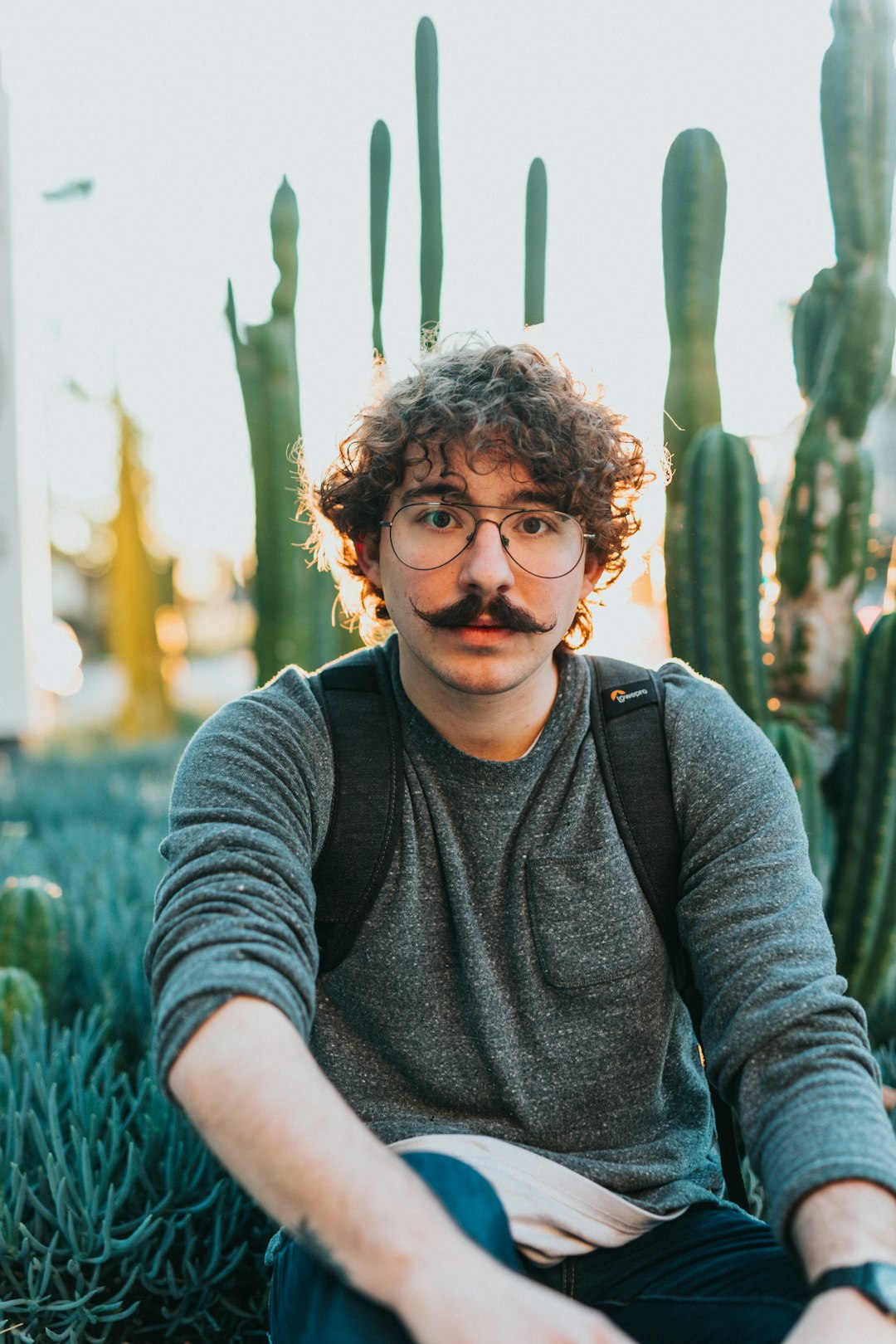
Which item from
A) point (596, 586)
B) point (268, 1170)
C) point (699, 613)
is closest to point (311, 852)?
point (268, 1170)

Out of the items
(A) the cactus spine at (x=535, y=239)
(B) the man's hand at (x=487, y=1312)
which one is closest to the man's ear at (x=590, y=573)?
(B) the man's hand at (x=487, y=1312)

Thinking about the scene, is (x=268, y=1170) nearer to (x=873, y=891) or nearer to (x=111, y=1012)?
(x=111, y=1012)

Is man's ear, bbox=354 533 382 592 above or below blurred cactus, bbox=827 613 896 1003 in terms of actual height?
above

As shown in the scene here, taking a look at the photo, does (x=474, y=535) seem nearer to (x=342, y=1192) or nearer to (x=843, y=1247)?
(x=342, y=1192)

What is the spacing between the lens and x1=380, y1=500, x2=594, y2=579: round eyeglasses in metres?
1.70

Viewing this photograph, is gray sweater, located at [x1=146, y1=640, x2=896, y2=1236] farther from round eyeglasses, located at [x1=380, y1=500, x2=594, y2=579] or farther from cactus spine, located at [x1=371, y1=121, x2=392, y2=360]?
cactus spine, located at [x1=371, y1=121, x2=392, y2=360]

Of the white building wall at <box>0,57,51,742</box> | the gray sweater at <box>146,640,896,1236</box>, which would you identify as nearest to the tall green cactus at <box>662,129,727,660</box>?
the gray sweater at <box>146,640,896,1236</box>

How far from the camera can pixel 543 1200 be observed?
1.46 metres

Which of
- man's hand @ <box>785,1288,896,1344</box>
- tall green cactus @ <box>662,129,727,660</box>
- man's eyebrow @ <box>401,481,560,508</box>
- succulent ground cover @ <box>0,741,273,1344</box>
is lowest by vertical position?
succulent ground cover @ <box>0,741,273,1344</box>

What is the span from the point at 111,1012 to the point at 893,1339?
204 centimetres

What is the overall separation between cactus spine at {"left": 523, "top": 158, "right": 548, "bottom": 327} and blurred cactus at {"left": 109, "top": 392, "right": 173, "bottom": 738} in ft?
20.7

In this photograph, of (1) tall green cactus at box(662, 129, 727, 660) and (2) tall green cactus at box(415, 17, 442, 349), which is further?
(2) tall green cactus at box(415, 17, 442, 349)

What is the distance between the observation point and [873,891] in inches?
115

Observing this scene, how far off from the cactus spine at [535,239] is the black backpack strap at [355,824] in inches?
84.6
